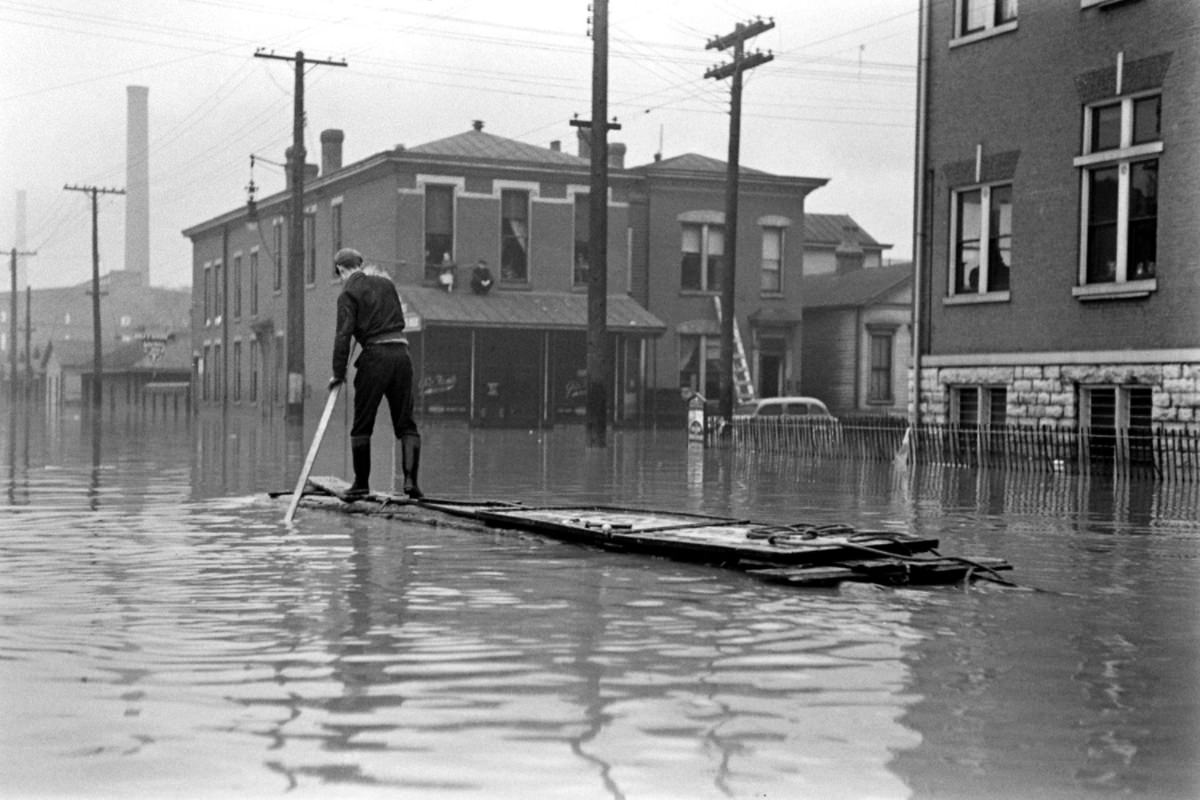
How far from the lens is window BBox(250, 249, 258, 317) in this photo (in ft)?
195

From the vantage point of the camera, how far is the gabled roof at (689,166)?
48.2 meters

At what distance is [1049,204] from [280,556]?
53.6ft

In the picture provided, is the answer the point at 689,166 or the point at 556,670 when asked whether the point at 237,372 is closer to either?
the point at 689,166

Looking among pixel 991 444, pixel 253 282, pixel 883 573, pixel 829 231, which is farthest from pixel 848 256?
pixel 883 573

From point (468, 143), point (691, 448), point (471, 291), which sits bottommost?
point (691, 448)

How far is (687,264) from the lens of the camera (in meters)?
49.3

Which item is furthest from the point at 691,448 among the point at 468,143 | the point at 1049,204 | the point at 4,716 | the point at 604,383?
the point at 4,716

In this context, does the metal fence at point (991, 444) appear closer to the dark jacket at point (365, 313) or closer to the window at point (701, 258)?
the dark jacket at point (365, 313)

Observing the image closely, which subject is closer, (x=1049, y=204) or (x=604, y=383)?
(x=1049, y=204)

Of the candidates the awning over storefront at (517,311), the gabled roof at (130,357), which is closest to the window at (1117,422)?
the awning over storefront at (517,311)

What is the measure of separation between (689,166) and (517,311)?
7.97 meters

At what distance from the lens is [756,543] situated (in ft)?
30.6

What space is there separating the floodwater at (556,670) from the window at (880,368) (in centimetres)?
3814

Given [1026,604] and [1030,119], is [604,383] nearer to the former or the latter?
[1030,119]
